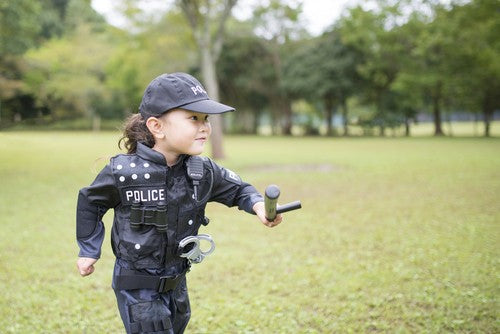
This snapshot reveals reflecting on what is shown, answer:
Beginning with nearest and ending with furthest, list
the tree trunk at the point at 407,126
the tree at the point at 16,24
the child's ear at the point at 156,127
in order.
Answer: the child's ear at the point at 156,127
the tree at the point at 16,24
the tree trunk at the point at 407,126

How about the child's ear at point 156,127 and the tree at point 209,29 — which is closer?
the child's ear at point 156,127

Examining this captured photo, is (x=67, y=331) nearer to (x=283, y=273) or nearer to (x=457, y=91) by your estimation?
(x=283, y=273)

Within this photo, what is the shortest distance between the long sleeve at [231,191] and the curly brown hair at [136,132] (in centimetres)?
38

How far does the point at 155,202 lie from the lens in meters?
2.44

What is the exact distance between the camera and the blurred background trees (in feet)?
109

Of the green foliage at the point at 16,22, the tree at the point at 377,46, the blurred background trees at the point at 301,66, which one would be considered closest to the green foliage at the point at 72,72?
the blurred background trees at the point at 301,66

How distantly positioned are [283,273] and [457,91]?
33.4 meters

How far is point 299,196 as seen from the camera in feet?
33.1

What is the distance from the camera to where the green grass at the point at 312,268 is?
4.10 m

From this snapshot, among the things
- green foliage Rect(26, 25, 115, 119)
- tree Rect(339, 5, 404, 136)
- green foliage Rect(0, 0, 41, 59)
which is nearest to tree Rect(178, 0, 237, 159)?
green foliage Rect(0, 0, 41, 59)

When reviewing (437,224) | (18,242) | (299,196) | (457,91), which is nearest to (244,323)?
(18,242)

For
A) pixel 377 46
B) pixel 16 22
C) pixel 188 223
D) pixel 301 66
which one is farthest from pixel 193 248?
pixel 301 66

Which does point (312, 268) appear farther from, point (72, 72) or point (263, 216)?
point (72, 72)

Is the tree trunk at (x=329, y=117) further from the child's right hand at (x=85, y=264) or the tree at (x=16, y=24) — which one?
the child's right hand at (x=85, y=264)
